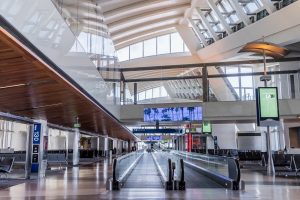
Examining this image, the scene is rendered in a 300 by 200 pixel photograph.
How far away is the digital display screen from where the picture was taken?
2772 centimetres

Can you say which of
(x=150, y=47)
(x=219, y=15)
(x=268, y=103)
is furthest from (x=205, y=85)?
(x=150, y=47)

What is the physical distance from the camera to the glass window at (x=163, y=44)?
46931 mm

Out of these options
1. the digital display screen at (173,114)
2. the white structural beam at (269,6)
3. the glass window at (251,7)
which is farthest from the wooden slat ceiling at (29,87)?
the glass window at (251,7)

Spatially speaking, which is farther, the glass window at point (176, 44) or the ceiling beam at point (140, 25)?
the glass window at point (176, 44)

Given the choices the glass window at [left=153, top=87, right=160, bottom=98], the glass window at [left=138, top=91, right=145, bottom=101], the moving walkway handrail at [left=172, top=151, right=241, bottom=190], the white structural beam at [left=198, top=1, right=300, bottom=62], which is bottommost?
the moving walkway handrail at [left=172, top=151, right=241, bottom=190]

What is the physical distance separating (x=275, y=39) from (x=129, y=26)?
18540 millimetres

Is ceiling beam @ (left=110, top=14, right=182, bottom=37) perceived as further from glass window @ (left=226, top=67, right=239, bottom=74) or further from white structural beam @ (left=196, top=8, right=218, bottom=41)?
glass window @ (left=226, top=67, right=239, bottom=74)

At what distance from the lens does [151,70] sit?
3359 cm

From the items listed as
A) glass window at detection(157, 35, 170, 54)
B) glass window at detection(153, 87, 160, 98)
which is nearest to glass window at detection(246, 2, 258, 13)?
glass window at detection(153, 87, 160, 98)

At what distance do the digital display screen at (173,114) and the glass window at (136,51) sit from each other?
20474mm

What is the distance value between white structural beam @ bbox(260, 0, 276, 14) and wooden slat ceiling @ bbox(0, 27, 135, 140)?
53.9 feet

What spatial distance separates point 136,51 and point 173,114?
71.9 feet

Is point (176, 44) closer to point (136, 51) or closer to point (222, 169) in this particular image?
point (136, 51)

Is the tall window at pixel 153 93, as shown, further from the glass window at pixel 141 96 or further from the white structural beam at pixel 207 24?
the white structural beam at pixel 207 24
